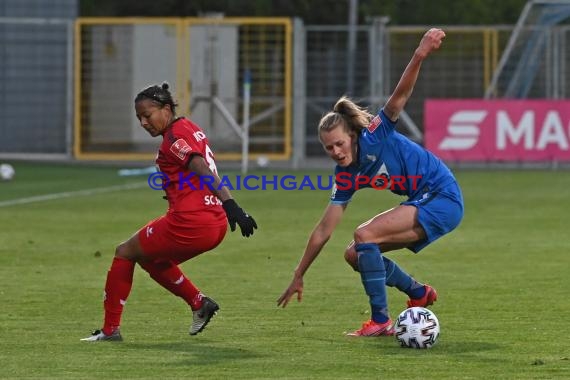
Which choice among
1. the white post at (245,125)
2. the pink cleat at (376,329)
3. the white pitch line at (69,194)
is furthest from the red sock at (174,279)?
the white post at (245,125)

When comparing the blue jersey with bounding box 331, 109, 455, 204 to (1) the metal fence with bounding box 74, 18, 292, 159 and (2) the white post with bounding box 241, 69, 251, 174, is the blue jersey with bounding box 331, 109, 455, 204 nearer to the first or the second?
(2) the white post with bounding box 241, 69, 251, 174

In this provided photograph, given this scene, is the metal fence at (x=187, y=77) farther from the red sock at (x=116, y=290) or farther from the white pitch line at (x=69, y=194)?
the red sock at (x=116, y=290)

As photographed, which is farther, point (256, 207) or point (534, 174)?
point (534, 174)

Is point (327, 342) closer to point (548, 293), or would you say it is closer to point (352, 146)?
point (352, 146)

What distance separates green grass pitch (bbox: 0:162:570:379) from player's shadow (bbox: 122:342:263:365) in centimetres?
1

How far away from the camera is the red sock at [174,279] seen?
31.0ft

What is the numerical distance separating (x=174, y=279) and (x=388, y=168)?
1.52 m

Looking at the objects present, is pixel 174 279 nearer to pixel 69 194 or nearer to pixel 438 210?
pixel 438 210

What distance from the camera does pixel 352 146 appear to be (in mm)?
9016

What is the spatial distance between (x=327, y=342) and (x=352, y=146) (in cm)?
119

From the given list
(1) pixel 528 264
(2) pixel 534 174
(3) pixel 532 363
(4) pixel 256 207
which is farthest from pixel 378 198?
(3) pixel 532 363

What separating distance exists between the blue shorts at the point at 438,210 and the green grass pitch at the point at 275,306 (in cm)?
67

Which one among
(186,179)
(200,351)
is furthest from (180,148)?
(200,351)

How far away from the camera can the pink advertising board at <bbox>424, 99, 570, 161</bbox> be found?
98.5 ft
